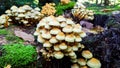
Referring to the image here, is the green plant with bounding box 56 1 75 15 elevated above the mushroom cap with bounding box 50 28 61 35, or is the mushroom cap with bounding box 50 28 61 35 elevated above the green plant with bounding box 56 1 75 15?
the green plant with bounding box 56 1 75 15

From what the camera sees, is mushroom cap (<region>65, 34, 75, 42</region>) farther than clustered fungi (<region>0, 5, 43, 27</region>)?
No

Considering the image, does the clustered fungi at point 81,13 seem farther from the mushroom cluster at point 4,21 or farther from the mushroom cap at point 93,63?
the mushroom cap at point 93,63

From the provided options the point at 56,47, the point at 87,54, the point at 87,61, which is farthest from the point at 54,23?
the point at 87,61

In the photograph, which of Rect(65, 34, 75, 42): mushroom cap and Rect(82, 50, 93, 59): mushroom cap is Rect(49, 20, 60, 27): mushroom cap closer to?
Rect(65, 34, 75, 42): mushroom cap

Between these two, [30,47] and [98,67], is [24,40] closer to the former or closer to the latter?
[30,47]

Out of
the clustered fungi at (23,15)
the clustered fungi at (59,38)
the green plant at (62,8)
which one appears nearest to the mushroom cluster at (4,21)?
the clustered fungi at (23,15)

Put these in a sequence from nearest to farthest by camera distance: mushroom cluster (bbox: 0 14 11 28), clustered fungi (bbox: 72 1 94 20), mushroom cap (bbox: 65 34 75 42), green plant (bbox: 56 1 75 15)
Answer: mushroom cap (bbox: 65 34 75 42)
mushroom cluster (bbox: 0 14 11 28)
clustered fungi (bbox: 72 1 94 20)
green plant (bbox: 56 1 75 15)

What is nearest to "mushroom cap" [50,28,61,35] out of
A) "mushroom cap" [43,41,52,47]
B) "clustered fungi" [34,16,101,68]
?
"clustered fungi" [34,16,101,68]
